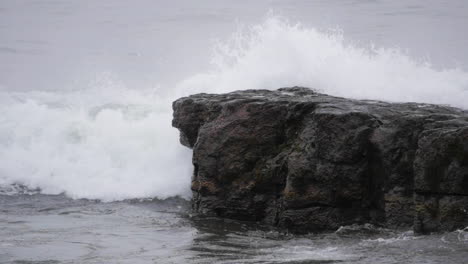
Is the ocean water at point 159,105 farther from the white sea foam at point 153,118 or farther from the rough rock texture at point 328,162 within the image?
the rough rock texture at point 328,162

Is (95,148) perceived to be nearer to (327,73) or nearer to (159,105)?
(159,105)

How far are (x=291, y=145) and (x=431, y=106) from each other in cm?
147

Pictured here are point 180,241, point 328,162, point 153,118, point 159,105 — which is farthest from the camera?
point 159,105

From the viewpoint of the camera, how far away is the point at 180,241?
6.55 meters

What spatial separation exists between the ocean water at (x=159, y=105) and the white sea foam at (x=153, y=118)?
0.10 feet

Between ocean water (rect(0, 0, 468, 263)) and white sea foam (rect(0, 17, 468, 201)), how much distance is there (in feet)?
0.10

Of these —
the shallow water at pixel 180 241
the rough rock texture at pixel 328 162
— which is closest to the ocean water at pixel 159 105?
the shallow water at pixel 180 241

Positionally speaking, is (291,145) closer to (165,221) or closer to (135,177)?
Answer: (165,221)

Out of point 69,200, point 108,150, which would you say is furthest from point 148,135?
point 69,200

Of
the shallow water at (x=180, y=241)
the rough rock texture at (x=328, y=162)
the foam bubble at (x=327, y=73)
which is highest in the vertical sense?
the foam bubble at (x=327, y=73)

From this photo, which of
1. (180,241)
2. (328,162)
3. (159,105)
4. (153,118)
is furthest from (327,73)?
(180,241)

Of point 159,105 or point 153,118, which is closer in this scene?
point 153,118

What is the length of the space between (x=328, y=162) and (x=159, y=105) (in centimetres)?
Answer: 646

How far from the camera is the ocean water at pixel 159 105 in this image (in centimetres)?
614
